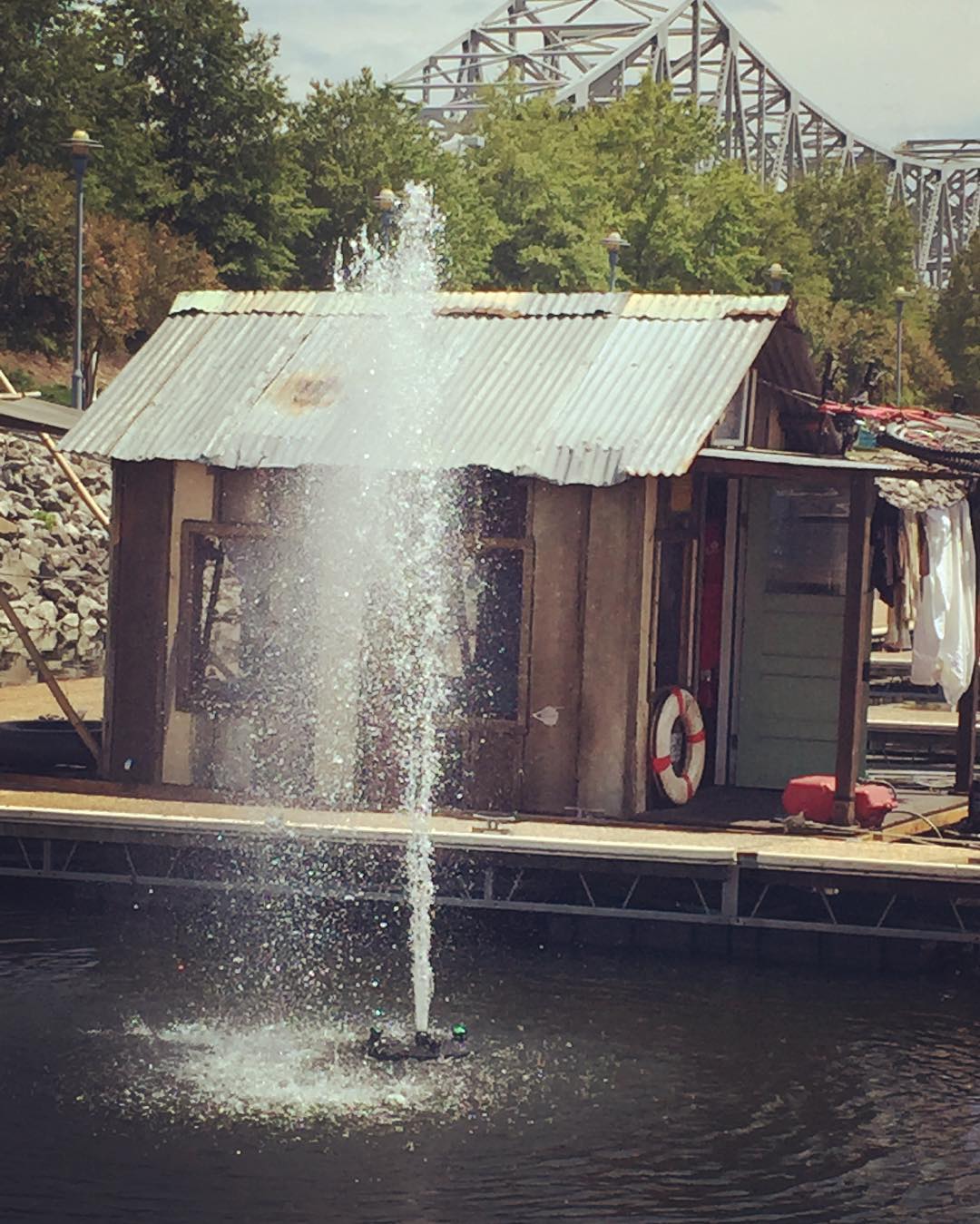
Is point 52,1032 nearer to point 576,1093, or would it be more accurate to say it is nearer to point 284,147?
point 576,1093

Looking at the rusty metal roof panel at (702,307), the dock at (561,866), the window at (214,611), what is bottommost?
the dock at (561,866)

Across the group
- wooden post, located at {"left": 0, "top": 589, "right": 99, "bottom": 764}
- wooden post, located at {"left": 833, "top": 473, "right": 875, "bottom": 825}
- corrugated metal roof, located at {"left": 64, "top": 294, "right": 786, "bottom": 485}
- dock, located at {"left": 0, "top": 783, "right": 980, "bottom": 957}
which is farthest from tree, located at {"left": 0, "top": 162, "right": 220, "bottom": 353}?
wooden post, located at {"left": 833, "top": 473, "right": 875, "bottom": 825}

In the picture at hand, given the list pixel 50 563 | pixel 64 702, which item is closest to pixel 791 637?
pixel 64 702

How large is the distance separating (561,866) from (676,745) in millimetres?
2532

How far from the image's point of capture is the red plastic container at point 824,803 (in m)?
17.8

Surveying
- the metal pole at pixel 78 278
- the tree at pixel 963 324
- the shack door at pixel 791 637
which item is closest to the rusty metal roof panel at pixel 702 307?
the shack door at pixel 791 637

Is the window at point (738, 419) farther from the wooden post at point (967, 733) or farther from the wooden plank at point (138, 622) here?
the wooden plank at point (138, 622)

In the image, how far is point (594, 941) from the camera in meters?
17.2

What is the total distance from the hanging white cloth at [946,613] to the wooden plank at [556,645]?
288 cm

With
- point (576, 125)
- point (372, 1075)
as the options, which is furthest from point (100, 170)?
point (372, 1075)

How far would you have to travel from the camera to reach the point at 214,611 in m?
18.8

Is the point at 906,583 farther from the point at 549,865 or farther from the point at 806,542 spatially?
the point at 549,865

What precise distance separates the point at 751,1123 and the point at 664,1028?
1.90 m

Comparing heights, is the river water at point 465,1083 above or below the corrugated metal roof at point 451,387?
below
